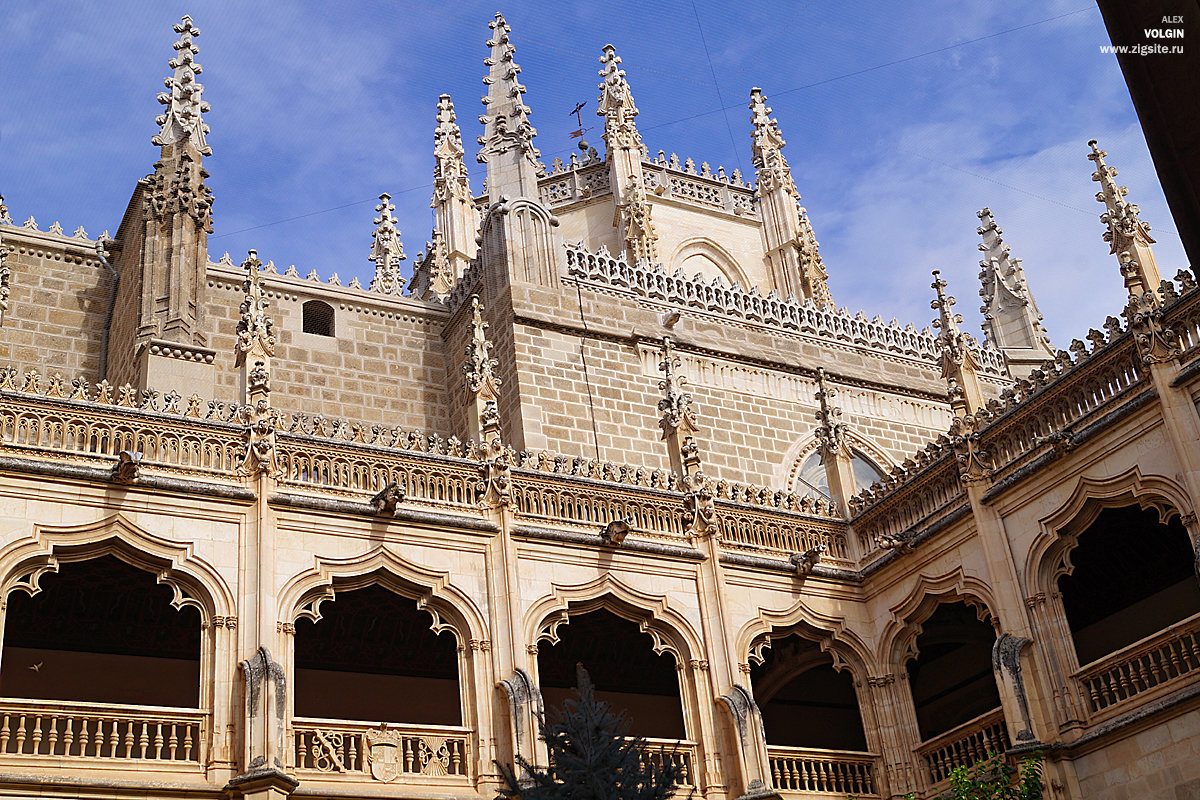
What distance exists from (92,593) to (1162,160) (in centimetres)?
1616

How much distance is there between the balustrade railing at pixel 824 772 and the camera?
696 inches

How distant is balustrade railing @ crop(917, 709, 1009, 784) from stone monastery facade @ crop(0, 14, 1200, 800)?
0.07 meters

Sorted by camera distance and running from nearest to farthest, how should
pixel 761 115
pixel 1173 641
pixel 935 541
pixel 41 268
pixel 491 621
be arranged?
pixel 1173 641, pixel 491 621, pixel 935 541, pixel 41 268, pixel 761 115

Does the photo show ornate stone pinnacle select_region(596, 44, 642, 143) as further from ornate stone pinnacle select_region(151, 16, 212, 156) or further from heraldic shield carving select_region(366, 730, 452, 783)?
heraldic shield carving select_region(366, 730, 452, 783)

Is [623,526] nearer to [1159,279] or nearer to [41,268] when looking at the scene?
[1159,279]

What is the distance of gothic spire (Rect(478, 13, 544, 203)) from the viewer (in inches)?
1019

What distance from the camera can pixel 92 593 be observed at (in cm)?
1723

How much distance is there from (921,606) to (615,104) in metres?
24.5

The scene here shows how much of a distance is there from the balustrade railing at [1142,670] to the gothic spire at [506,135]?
14.1 metres

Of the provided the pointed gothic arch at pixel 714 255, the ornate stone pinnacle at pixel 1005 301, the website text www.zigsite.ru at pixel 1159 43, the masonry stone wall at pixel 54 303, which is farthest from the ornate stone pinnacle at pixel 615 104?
the website text www.zigsite.ru at pixel 1159 43

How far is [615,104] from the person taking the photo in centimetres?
4006

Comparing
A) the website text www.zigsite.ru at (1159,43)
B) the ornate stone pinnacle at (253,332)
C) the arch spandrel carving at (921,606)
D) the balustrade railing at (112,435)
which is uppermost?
the ornate stone pinnacle at (253,332)

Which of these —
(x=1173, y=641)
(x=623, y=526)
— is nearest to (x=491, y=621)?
(x=623, y=526)

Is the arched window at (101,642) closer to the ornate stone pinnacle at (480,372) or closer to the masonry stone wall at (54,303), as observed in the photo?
the ornate stone pinnacle at (480,372)
